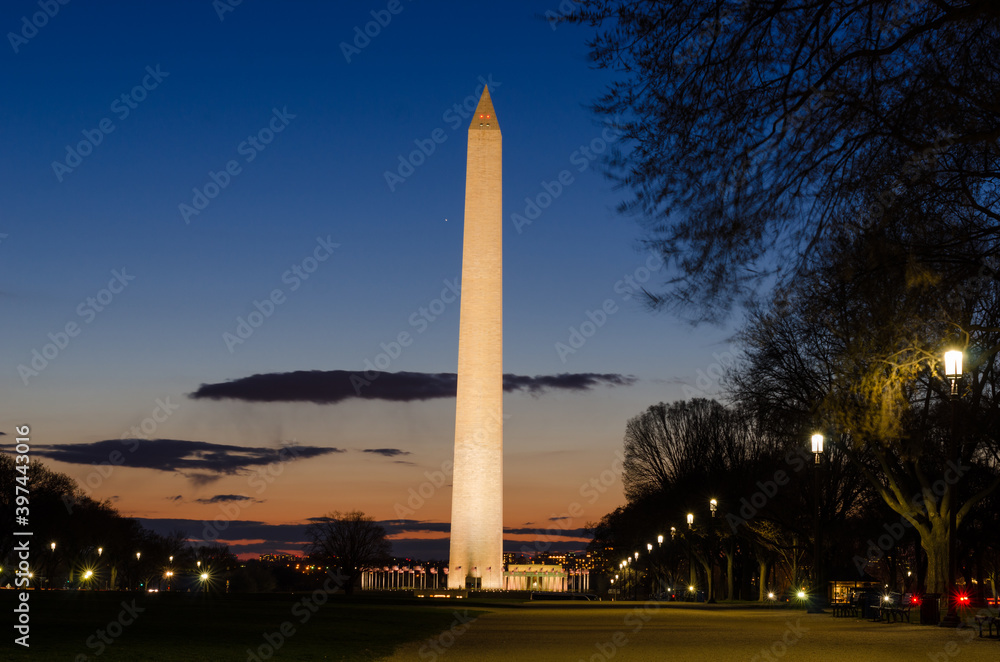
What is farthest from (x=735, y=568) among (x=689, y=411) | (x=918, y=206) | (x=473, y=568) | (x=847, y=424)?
(x=918, y=206)

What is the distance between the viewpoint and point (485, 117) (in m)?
56.8

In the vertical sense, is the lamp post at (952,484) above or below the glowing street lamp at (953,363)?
below

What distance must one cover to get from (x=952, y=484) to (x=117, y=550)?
89.1 meters

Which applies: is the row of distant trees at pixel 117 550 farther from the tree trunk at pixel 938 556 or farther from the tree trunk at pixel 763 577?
the tree trunk at pixel 938 556

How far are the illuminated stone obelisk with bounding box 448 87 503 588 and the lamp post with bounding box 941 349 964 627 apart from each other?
33.4m

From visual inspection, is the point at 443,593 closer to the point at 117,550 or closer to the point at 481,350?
the point at 481,350

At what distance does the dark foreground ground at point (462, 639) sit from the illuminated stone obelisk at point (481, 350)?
26937 mm

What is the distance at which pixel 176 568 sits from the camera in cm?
13062

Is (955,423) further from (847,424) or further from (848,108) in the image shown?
(848,108)

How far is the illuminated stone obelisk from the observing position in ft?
181

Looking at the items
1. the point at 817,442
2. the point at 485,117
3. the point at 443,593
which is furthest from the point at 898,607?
the point at 485,117

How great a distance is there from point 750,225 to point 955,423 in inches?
435

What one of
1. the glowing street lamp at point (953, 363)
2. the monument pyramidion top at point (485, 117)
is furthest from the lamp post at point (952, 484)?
the monument pyramidion top at point (485, 117)

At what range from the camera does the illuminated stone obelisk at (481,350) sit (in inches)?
2172
